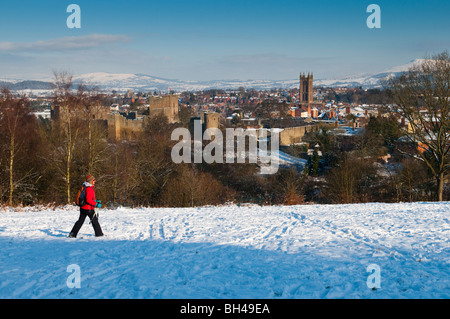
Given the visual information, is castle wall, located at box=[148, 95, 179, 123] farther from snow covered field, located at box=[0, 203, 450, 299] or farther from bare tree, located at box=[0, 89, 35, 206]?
snow covered field, located at box=[0, 203, 450, 299]

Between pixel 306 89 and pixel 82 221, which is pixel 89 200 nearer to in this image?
pixel 82 221

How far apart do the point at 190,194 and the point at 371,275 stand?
1472 cm

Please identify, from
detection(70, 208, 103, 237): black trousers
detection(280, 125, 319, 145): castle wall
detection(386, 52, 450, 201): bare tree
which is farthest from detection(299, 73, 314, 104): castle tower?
detection(70, 208, 103, 237): black trousers

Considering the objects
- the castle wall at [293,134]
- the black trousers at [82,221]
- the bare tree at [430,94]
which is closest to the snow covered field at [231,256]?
the black trousers at [82,221]

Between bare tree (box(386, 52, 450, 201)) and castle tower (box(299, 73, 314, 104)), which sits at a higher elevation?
castle tower (box(299, 73, 314, 104))

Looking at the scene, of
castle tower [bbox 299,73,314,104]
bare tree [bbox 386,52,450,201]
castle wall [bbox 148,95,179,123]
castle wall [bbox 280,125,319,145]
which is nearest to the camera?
bare tree [bbox 386,52,450,201]

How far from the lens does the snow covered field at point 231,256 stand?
4.64 meters

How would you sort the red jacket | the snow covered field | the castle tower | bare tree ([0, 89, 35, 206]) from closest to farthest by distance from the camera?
1. the snow covered field
2. the red jacket
3. bare tree ([0, 89, 35, 206])
4. the castle tower

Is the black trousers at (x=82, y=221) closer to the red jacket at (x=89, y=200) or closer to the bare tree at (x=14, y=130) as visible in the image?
the red jacket at (x=89, y=200)

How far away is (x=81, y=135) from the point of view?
19000 mm

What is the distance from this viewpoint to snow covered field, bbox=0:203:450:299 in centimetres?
464

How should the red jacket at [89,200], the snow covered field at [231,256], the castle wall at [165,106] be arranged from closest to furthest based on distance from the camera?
the snow covered field at [231,256], the red jacket at [89,200], the castle wall at [165,106]
